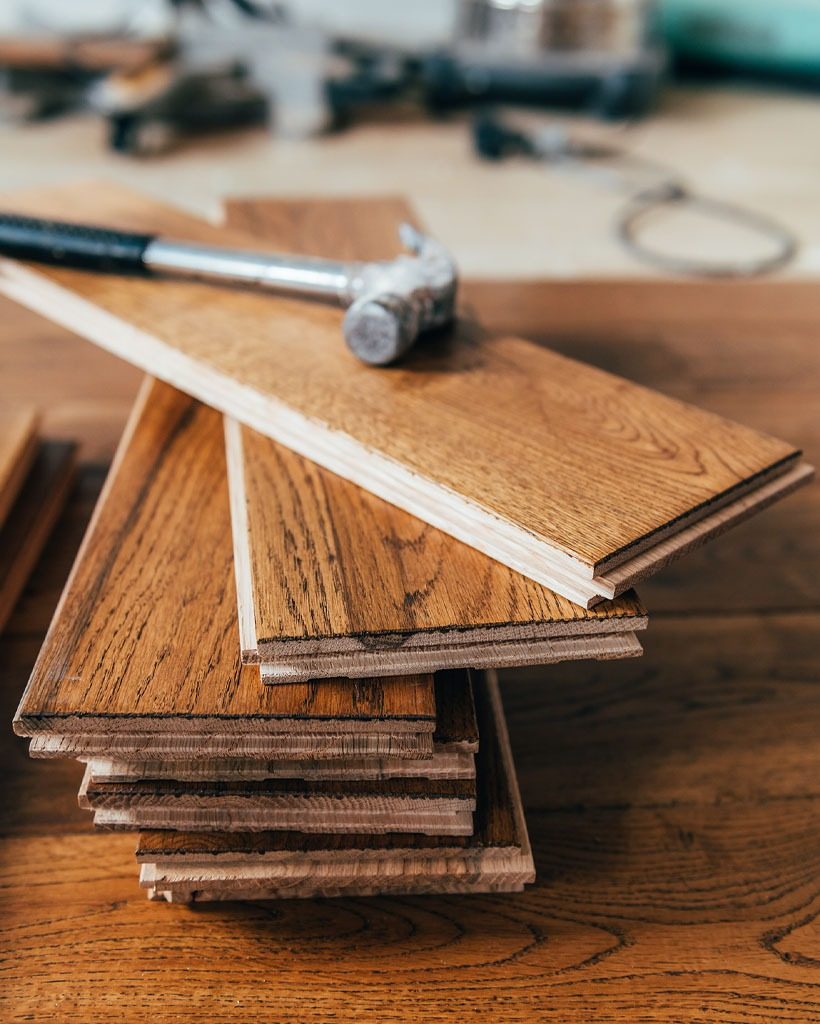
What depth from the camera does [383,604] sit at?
1.42 ft

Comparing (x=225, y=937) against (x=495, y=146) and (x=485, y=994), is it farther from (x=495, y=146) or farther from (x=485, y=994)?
(x=495, y=146)

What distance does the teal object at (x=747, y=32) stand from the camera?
108 inches

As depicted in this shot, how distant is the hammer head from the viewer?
0.60 meters

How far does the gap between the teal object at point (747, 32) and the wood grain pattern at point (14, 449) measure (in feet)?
8.64

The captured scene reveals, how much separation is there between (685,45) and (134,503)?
301 centimetres

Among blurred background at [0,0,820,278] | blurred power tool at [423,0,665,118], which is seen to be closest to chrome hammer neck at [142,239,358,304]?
blurred background at [0,0,820,278]

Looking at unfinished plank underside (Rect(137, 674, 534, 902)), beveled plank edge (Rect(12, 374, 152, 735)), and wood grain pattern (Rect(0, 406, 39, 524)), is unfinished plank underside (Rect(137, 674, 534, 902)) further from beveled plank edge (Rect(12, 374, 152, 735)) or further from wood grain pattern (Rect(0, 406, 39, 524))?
wood grain pattern (Rect(0, 406, 39, 524))

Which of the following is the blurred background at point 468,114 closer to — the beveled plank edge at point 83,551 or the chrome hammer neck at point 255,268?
the chrome hammer neck at point 255,268

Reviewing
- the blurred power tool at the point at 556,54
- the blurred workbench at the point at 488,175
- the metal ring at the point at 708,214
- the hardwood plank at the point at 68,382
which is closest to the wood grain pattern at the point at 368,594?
the hardwood plank at the point at 68,382

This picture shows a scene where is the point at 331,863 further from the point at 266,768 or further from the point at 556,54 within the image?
the point at 556,54

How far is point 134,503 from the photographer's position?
554mm

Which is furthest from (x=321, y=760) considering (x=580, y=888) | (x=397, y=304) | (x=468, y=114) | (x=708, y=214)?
(x=468, y=114)

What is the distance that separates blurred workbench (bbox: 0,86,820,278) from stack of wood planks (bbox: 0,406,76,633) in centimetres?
96

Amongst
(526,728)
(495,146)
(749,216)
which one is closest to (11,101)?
(495,146)
